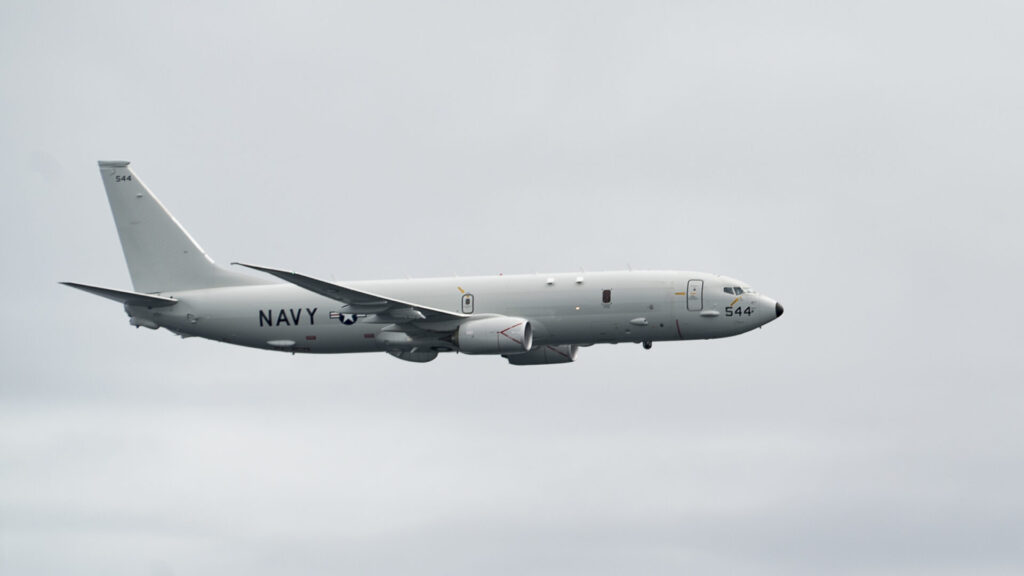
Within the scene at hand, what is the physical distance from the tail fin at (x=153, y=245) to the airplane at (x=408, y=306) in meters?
0.06

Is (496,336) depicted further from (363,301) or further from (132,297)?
(132,297)

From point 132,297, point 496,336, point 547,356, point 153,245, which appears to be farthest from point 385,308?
point 153,245

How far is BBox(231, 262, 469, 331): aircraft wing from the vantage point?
8525cm

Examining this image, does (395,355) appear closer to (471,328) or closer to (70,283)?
(471,328)

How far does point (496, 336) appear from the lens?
8644 cm

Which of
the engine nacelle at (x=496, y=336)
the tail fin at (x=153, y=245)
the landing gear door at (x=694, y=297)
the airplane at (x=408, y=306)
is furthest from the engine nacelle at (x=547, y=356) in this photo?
the tail fin at (x=153, y=245)

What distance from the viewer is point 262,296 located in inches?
3713

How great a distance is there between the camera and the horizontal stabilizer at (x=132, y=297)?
298 feet

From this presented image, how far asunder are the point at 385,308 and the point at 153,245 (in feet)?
62.6

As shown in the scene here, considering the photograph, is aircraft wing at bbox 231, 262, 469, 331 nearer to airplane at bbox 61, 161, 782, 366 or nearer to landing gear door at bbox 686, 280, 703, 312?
airplane at bbox 61, 161, 782, 366

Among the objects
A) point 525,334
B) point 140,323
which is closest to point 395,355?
point 525,334

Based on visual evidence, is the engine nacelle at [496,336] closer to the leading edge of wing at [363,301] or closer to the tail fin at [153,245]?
the leading edge of wing at [363,301]

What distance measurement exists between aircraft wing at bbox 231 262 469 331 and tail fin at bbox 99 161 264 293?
37.1 ft

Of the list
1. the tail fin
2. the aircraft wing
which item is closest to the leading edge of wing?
the aircraft wing
